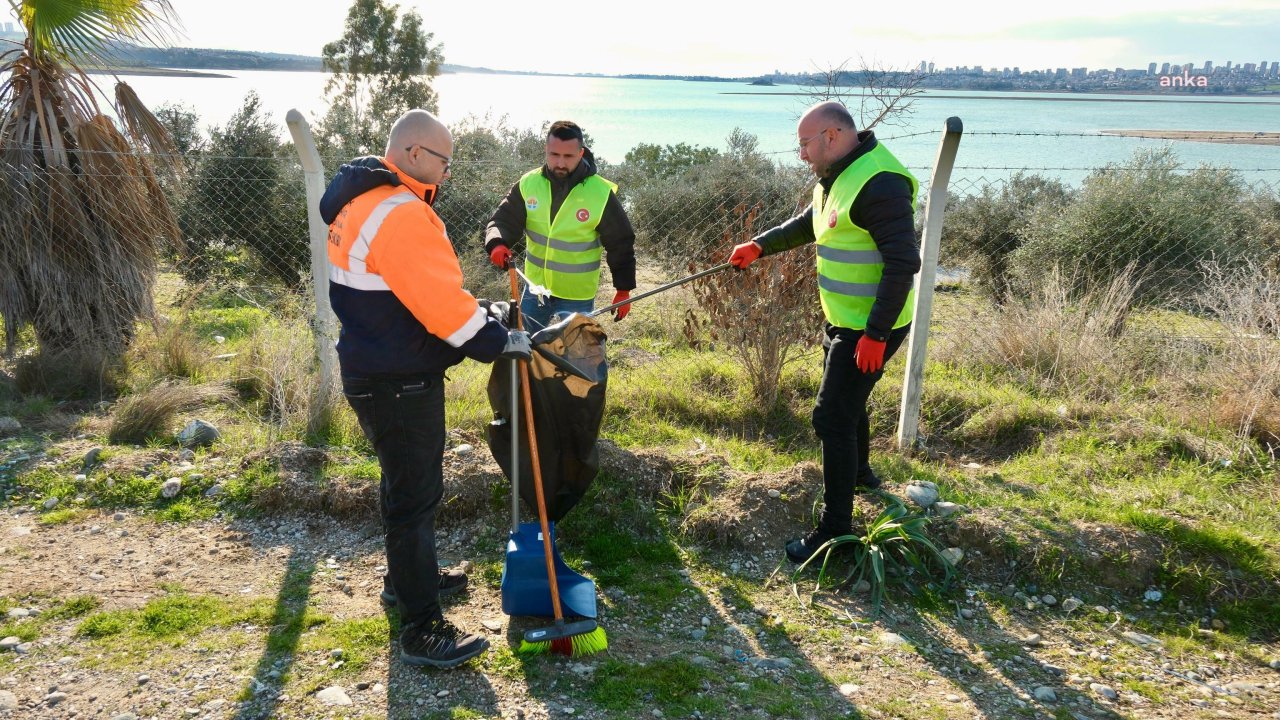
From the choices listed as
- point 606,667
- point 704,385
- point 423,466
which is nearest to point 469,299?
point 423,466

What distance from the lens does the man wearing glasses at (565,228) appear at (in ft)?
14.8

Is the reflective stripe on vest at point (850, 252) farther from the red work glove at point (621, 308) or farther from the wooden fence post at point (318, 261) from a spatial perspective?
the wooden fence post at point (318, 261)

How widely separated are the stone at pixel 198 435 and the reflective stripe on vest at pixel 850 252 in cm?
374

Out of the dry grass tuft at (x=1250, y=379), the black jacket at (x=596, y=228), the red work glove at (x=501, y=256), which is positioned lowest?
the dry grass tuft at (x=1250, y=379)

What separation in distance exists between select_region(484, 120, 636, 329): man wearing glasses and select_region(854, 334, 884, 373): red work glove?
1.37 metres

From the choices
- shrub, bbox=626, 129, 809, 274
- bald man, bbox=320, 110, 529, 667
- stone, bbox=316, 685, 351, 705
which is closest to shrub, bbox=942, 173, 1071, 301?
shrub, bbox=626, 129, 809, 274

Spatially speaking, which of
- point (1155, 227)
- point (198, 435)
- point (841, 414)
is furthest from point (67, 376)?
point (1155, 227)

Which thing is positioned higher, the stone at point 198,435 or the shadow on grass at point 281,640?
the stone at point 198,435

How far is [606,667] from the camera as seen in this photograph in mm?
3213

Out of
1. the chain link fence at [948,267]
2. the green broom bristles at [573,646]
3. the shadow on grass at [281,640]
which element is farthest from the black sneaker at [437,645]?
the chain link fence at [948,267]

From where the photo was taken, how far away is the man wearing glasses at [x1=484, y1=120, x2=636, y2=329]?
450 cm

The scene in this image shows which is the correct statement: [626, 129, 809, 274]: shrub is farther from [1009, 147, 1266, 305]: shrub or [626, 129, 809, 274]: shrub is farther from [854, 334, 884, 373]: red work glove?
[854, 334, 884, 373]: red work glove

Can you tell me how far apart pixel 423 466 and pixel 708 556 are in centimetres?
165

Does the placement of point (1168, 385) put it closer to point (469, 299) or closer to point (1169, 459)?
point (1169, 459)
